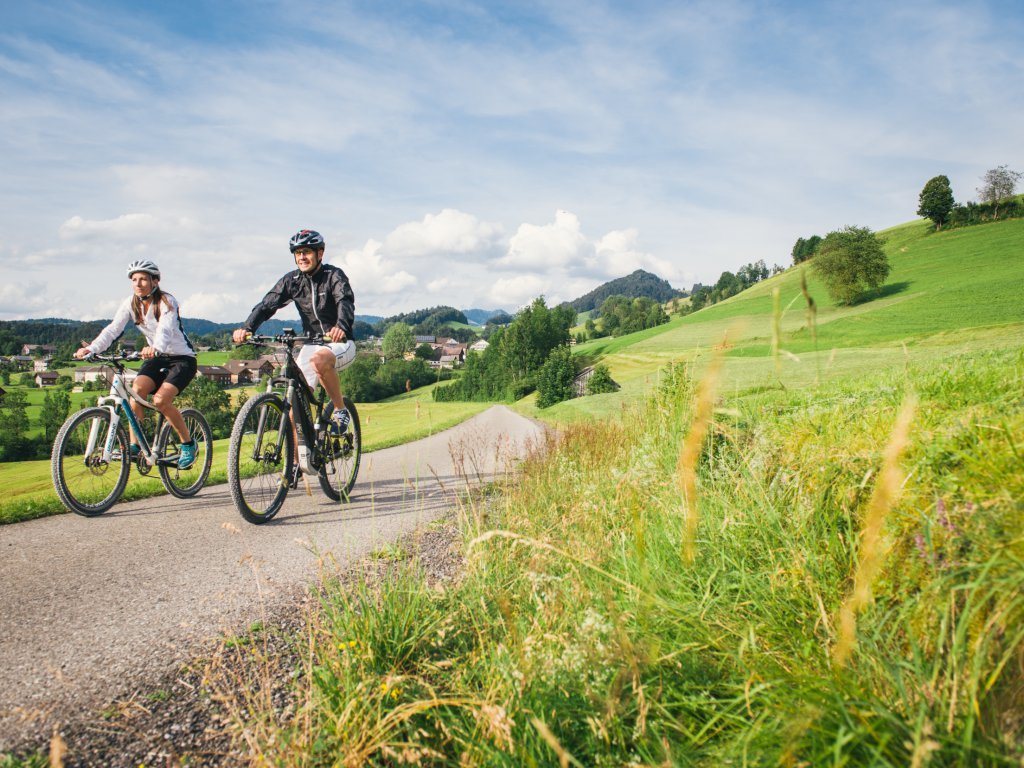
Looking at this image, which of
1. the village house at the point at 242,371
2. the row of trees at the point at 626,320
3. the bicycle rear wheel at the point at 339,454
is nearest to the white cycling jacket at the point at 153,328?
the bicycle rear wheel at the point at 339,454

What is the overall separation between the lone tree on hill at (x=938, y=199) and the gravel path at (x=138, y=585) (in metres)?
105

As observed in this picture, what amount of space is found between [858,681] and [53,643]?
3.75 meters

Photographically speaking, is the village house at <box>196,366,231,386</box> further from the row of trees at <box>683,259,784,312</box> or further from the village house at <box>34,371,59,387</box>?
the row of trees at <box>683,259,784,312</box>

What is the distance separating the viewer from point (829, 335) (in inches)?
1586

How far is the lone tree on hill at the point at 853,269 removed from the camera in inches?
2191

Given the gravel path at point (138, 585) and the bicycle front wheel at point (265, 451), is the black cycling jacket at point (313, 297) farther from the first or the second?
the gravel path at point (138, 585)

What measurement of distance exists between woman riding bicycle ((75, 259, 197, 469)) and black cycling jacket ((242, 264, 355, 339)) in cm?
90

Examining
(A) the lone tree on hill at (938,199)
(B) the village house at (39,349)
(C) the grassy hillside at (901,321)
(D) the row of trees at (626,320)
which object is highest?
(B) the village house at (39,349)

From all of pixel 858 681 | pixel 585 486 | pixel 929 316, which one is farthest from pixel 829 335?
pixel 858 681

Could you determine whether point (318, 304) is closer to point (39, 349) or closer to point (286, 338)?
point (286, 338)

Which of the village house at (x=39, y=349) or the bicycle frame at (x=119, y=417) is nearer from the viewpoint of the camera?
the bicycle frame at (x=119, y=417)

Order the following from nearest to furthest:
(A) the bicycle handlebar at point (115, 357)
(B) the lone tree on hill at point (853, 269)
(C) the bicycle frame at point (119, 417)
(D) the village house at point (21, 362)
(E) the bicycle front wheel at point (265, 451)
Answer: (E) the bicycle front wheel at point (265, 451) < (C) the bicycle frame at point (119, 417) < (A) the bicycle handlebar at point (115, 357) < (B) the lone tree on hill at point (853, 269) < (D) the village house at point (21, 362)

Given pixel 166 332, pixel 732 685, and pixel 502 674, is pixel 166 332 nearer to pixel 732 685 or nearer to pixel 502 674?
pixel 502 674

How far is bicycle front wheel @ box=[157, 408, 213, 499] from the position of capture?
6.28m
